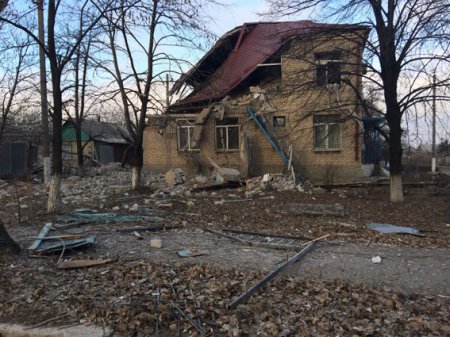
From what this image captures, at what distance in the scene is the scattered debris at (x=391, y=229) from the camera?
8.41m

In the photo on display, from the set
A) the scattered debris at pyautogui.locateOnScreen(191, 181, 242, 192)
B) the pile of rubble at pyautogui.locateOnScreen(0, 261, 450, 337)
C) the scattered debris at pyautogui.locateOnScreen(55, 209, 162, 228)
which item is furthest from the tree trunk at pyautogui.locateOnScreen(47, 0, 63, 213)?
the scattered debris at pyautogui.locateOnScreen(191, 181, 242, 192)

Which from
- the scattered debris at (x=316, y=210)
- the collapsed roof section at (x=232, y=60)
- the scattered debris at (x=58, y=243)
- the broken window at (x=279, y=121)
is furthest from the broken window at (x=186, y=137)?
the scattered debris at (x=58, y=243)

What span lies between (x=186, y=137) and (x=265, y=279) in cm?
1726

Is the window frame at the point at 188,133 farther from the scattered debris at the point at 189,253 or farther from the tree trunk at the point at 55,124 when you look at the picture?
the scattered debris at the point at 189,253

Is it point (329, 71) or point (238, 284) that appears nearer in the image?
point (238, 284)

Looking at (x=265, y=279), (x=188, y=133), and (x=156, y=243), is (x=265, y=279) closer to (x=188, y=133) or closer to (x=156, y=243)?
(x=156, y=243)

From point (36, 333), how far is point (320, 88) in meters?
10.8

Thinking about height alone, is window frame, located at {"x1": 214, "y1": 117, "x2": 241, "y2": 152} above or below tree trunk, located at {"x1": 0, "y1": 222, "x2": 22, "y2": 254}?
above

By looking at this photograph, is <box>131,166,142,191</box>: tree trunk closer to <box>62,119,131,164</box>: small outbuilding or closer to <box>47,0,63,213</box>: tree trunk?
<box>47,0,63,213</box>: tree trunk

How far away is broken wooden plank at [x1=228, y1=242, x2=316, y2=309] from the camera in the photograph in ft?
14.2

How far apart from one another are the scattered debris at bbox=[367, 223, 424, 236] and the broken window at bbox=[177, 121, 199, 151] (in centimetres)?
1341

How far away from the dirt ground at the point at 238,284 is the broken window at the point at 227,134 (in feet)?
39.1

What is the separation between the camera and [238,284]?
4.97 meters

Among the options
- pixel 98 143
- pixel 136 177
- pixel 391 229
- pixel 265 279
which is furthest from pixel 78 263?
pixel 98 143
